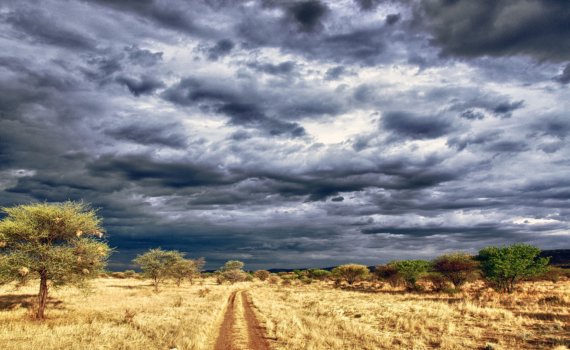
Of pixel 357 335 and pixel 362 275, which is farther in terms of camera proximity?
pixel 362 275

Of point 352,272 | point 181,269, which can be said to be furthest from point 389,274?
point 181,269

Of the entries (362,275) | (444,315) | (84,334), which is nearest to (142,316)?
(84,334)

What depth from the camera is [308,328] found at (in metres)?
24.4

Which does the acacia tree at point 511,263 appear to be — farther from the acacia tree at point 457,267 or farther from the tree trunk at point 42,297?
the tree trunk at point 42,297

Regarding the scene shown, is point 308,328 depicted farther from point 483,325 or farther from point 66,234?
point 66,234

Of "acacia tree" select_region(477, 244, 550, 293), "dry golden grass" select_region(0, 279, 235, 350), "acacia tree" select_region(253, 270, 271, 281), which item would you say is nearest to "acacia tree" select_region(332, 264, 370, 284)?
"acacia tree" select_region(477, 244, 550, 293)

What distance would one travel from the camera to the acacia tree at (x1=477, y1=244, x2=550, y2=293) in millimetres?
49906

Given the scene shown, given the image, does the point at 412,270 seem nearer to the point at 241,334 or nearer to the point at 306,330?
the point at 306,330

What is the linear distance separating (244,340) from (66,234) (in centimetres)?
1878

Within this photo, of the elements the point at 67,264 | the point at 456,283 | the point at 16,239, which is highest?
the point at 16,239

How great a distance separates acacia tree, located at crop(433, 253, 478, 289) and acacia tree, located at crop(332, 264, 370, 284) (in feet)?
105

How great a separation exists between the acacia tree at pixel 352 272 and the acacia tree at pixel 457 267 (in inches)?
1257

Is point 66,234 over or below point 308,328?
over

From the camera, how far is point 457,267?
201 feet
